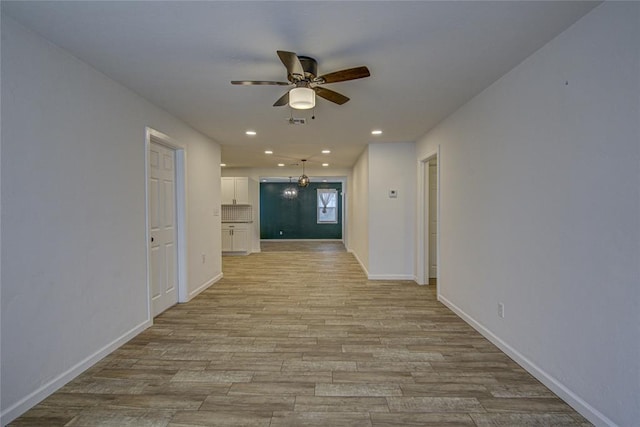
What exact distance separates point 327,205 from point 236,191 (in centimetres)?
447

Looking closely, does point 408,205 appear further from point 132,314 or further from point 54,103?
A: point 54,103

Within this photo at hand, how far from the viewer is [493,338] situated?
2998mm

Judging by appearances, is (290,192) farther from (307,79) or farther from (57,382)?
(57,382)

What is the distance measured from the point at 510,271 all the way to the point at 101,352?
11.5 feet

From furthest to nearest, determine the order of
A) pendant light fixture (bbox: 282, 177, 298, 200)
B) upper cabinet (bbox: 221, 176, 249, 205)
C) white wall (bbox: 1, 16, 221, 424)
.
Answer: pendant light fixture (bbox: 282, 177, 298, 200) → upper cabinet (bbox: 221, 176, 249, 205) → white wall (bbox: 1, 16, 221, 424)

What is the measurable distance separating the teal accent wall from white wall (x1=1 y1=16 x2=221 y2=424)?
9.27 m

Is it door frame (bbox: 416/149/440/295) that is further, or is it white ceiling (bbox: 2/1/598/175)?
door frame (bbox: 416/149/440/295)

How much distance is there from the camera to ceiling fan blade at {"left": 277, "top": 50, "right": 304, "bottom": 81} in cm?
207

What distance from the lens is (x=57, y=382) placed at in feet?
7.46

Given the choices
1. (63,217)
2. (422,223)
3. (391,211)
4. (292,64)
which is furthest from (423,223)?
(63,217)

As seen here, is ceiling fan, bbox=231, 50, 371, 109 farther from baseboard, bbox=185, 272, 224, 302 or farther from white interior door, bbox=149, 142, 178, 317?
baseboard, bbox=185, 272, 224, 302

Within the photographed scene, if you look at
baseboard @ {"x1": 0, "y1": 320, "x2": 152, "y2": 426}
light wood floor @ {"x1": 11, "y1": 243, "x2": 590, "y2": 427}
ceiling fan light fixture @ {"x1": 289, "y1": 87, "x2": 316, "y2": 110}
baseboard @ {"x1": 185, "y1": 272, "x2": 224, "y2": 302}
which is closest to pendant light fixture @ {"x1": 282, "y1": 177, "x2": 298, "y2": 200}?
baseboard @ {"x1": 185, "y1": 272, "x2": 224, "y2": 302}

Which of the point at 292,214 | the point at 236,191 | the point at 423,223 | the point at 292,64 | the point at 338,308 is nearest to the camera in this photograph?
the point at 292,64

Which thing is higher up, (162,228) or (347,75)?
(347,75)
